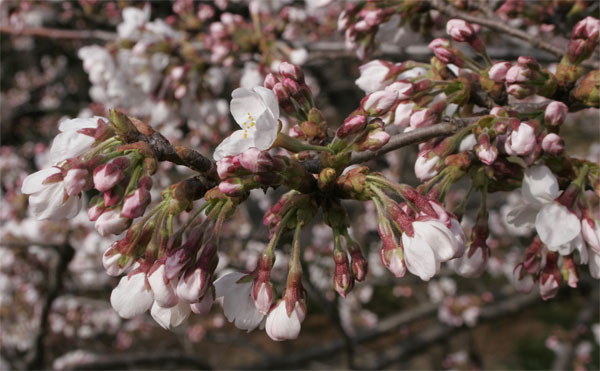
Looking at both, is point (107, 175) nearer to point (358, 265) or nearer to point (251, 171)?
point (251, 171)

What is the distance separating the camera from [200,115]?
8.21 ft

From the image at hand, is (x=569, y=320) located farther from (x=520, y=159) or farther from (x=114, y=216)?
(x=114, y=216)

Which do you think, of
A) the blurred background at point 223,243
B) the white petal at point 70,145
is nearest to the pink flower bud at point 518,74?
the blurred background at point 223,243

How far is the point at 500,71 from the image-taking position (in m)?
1.05

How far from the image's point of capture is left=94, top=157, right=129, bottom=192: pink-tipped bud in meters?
0.77

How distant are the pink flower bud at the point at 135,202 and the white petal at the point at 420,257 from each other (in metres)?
0.46

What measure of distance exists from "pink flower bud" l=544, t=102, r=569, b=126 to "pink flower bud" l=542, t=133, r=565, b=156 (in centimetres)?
4

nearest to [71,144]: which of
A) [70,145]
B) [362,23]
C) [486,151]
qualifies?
[70,145]

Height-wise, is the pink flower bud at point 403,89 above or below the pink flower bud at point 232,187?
below

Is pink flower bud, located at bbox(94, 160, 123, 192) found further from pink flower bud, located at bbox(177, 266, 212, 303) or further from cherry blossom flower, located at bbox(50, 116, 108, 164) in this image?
pink flower bud, located at bbox(177, 266, 212, 303)

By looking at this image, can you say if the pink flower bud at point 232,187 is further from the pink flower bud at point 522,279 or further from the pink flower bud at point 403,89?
the pink flower bud at point 522,279

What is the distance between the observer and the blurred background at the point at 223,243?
7.54 feet

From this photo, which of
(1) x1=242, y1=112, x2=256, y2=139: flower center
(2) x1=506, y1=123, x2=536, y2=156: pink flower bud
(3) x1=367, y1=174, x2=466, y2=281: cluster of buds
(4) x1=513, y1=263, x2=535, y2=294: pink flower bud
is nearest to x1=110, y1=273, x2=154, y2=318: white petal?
(1) x1=242, y1=112, x2=256, y2=139: flower center

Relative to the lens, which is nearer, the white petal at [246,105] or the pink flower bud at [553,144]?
the white petal at [246,105]
